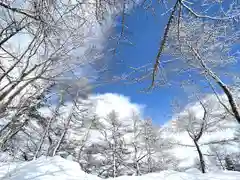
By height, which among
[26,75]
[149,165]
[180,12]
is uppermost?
[149,165]

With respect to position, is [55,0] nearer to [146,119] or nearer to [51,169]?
[51,169]

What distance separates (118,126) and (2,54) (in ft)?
58.2

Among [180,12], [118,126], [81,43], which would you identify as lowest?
[180,12]

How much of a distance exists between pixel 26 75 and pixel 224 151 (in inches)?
1108

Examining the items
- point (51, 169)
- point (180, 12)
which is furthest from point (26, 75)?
point (180, 12)

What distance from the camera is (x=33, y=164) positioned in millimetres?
5301

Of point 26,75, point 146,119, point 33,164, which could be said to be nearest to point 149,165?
point 146,119

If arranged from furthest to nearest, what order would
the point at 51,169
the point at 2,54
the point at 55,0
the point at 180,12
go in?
1. the point at 51,169
2. the point at 2,54
3. the point at 55,0
4. the point at 180,12

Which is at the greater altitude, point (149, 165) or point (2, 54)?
point (149, 165)

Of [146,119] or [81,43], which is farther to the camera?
[146,119]

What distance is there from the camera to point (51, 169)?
191 inches

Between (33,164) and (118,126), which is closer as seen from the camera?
(33,164)

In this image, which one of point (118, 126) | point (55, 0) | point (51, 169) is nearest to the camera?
point (55, 0)

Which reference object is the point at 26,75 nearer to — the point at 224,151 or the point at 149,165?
the point at 149,165
